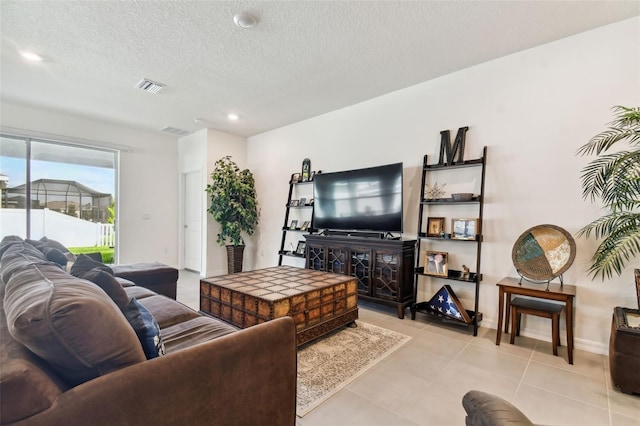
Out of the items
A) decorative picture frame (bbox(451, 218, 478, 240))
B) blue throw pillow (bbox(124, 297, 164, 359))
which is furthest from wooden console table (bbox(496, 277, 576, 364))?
blue throw pillow (bbox(124, 297, 164, 359))

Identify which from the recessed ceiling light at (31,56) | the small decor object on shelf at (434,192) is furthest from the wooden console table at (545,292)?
the recessed ceiling light at (31,56)

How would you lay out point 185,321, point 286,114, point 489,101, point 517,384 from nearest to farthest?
1. point 185,321
2. point 517,384
3. point 489,101
4. point 286,114

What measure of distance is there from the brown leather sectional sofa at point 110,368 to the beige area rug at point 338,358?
2.02 ft

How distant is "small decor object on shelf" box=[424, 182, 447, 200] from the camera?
11.2 feet

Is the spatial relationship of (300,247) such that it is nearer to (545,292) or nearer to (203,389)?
(545,292)

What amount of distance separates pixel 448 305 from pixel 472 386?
3.46 ft

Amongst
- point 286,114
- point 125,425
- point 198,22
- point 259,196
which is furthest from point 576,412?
point 259,196

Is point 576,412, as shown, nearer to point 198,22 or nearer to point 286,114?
point 198,22

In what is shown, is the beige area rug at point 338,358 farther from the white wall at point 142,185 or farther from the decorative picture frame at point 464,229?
the white wall at point 142,185

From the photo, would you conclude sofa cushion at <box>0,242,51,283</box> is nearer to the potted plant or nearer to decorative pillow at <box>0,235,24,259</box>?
decorative pillow at <box>0,235,24,259</box>

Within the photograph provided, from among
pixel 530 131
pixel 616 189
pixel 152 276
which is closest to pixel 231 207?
pixel 152 276

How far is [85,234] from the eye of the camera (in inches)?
203

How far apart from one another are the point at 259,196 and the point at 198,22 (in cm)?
352

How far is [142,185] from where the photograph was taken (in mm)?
5648
